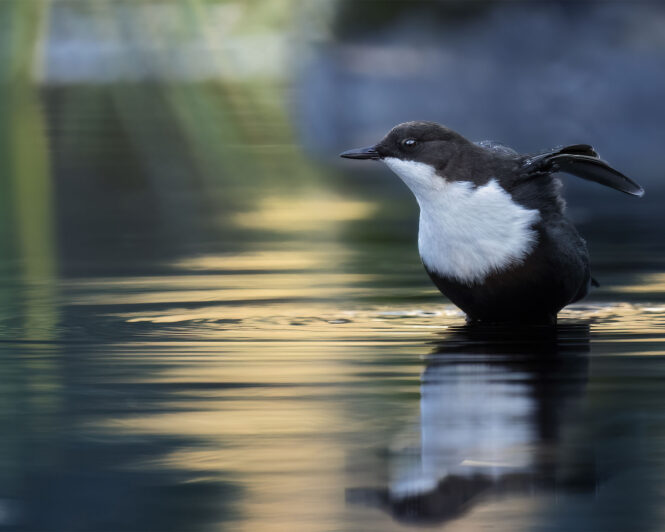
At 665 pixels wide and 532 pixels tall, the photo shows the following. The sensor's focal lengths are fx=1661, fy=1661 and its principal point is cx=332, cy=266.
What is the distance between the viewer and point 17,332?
6344 millimetres

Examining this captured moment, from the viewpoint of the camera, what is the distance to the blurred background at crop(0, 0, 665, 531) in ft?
12.3

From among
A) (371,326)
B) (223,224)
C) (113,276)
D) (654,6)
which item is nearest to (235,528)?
(371,326)

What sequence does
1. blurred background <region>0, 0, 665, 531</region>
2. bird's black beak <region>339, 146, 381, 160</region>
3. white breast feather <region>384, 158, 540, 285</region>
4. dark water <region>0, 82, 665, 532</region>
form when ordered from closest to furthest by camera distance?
dark water <region>0, 82, 665, 532</region> → blurred background <region>0, 0, 665, 531</region> → white breast feather <region>384, 158, 540, 285</region> → bird's black beak <region>339, 146, 381, 160</region>

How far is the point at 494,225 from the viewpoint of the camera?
6266 millimetres

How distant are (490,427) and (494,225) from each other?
6.77ft

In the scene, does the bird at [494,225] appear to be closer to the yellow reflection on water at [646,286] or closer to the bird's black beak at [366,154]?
the bird's black beak at [366,154]

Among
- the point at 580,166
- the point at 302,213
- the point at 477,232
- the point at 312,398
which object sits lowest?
the point at 302,213

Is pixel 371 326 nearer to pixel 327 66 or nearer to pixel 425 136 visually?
pixel 425 136

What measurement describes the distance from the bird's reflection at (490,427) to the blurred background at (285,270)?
0.04m

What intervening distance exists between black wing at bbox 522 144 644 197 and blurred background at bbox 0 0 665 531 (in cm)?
54

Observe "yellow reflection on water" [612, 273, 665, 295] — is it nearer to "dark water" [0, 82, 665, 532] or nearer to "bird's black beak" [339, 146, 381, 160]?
"dark water" [0, 82, 665, 532]

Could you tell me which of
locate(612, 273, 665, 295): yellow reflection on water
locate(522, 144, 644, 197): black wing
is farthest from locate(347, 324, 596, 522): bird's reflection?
locate(612, 273, 665, 295): yellow reflection on water

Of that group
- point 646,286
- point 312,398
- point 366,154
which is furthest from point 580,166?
point 312,398

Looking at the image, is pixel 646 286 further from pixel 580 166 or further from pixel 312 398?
pixel 312 398
